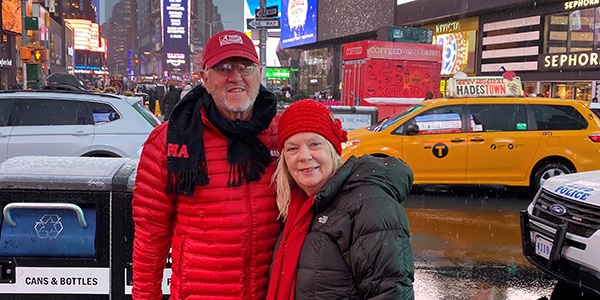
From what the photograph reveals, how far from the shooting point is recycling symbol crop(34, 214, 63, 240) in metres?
3.21

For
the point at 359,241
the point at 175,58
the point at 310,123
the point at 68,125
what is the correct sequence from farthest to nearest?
the point at 175,58 < the point at 68,125 < the point at 310,123 < the point at 359,241

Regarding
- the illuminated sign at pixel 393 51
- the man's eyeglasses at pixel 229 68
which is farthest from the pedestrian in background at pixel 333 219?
the illuminated sign at pixel 393 51

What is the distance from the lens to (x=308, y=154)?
7.24 feet

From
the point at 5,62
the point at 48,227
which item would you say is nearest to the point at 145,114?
the point at 48,227

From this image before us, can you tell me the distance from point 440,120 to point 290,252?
8.39m

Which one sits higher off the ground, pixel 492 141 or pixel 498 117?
pixel 498 117

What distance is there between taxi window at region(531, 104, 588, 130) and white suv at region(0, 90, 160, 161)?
6.73 metres

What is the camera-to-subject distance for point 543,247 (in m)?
4.89

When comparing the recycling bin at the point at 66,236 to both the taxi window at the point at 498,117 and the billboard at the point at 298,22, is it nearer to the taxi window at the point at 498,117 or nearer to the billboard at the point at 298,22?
the taxi window at the point at 498,117

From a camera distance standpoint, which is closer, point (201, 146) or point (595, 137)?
point (201, 146)

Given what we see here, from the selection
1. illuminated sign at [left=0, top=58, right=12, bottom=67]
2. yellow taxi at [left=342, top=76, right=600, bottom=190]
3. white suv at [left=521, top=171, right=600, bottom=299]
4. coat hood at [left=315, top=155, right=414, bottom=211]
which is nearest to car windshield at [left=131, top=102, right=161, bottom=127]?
yellow taxi at [left=342, top=76, right=600, bottom=190]

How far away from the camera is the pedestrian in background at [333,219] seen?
1.92 m

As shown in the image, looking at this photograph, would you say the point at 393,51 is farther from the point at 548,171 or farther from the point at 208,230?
the point at 208,230

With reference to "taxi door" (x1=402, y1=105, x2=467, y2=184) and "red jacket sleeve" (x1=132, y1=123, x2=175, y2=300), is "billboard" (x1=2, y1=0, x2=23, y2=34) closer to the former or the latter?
"taxi door" (x1=402, y1=105, x2=467, y2=184)
